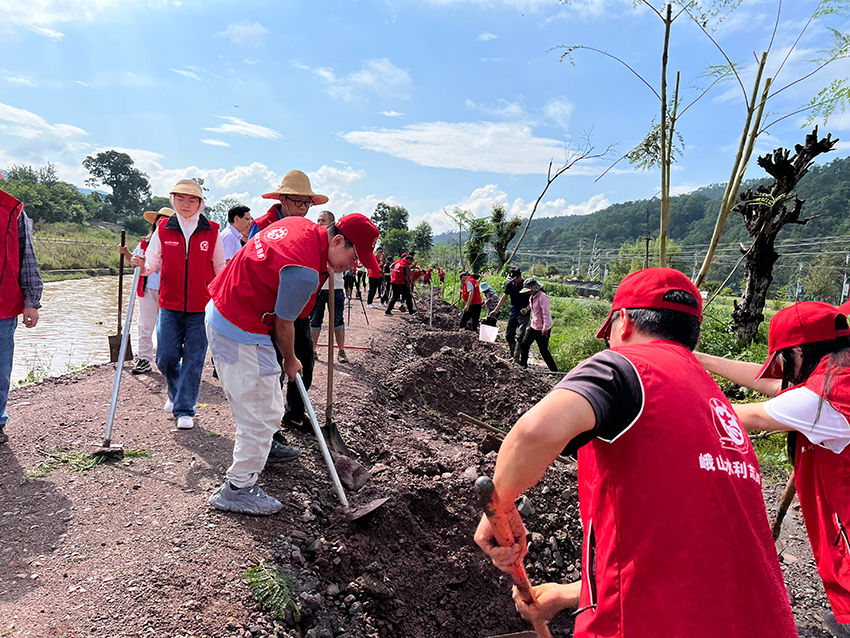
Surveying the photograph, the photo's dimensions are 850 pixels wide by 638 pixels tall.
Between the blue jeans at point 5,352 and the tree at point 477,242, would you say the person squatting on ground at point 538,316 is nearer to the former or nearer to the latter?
the blue jeans at point 5,352

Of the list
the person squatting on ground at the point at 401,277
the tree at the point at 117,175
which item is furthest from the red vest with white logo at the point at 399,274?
the tree at the point at 117,175

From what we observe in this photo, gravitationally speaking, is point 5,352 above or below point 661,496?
below

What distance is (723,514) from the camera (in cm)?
111

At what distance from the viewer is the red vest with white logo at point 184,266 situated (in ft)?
13.2

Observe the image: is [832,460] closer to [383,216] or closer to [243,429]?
[243,429]

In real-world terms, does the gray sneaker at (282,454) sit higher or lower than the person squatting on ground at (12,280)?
lower

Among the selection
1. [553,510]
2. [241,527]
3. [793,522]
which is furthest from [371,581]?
[793,522]

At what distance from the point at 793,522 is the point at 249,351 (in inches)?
203

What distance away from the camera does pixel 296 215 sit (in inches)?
176

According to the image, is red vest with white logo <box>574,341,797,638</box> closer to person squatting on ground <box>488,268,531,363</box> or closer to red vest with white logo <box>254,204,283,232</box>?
red vest with white logo <box>254,204,283,232</box>

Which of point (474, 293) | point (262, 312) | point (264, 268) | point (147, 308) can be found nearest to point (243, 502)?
point (262, 312)

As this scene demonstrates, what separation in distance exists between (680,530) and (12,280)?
14.5 ft

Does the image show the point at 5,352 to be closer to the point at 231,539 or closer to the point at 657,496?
the point at 231,539

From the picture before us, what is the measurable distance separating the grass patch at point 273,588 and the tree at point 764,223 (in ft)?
31.5
